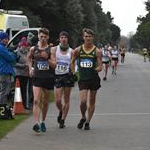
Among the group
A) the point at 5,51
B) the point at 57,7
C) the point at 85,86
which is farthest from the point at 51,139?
the point at 57,7

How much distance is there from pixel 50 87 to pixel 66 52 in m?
0.94

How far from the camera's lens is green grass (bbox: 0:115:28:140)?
11655mm

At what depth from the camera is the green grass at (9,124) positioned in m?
11.7

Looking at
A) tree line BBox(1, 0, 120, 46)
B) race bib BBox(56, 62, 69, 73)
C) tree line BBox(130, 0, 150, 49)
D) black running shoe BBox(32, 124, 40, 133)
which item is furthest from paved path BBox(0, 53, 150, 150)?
tree line BBox(130, 0, 150, 49)

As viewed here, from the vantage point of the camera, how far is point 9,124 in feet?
41.9

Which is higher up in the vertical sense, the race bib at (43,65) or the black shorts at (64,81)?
the race bib at (43,65)

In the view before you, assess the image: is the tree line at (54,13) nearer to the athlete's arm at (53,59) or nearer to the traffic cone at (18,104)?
the traffic cone at (18,104)

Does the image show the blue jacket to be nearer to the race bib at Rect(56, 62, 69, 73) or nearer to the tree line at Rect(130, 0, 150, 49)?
the race bib at Rect(56, 62, 69, 73)

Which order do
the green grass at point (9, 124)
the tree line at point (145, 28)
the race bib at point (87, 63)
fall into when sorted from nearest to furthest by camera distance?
the green grass at point (9, 124) → the race bib at point (87, 63) → the tree line at point (145, 28)

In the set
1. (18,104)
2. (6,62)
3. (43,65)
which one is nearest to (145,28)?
(18,104)

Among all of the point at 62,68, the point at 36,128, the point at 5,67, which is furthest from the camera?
the point at 5,67

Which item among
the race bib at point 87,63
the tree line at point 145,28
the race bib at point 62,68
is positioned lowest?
the tree line at point 145,28

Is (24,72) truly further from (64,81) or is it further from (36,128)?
(36,128)

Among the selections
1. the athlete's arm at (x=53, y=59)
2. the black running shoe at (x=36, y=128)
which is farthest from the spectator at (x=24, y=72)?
the black running shoe at (x=36, y=128)
